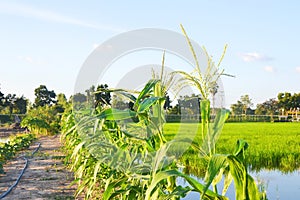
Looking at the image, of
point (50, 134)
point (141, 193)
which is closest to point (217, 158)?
point (141, 193)

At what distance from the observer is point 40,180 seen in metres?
6.28

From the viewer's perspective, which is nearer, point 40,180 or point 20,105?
point 40,180

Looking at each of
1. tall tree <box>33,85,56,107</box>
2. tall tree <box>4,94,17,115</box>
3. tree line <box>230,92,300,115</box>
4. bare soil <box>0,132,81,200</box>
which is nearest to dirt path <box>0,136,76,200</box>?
bare soil <box>0,132,81,200</box>

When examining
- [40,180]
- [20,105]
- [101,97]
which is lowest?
[40,180]

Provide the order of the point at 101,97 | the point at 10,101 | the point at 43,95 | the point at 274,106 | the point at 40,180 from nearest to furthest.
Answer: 1. the point at 101,97
2. the point at 40,180
3. the point at 10,101
4. the point at 43,95
5. the point at 274,106

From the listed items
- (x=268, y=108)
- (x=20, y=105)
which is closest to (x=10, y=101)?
(x=20, y=105)

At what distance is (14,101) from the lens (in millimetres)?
31516

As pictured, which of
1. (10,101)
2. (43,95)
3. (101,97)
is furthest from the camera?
(43,95)

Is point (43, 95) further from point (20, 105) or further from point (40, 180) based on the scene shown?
point (40, 180)

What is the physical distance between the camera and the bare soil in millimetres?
5238

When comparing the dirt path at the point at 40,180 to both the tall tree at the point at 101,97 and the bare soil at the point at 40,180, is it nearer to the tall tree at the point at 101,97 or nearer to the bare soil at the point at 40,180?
the bare soil at the point at 40,180

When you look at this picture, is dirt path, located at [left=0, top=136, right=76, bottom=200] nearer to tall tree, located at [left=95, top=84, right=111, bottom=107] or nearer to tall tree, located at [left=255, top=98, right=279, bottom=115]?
tall tree, located at [left=95, top=84, right=111, bottom=107]

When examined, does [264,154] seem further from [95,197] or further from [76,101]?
[95,197]

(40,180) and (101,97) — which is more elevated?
(101,97)
